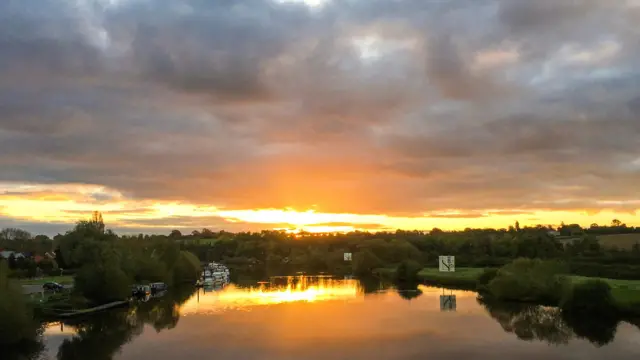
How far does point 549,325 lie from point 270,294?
3303 cm

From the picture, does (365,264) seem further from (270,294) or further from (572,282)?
(572,282)

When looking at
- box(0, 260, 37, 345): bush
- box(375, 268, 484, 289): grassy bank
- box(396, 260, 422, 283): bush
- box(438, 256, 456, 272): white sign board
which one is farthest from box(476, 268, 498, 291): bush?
box(0, 260, 37, 345): bush

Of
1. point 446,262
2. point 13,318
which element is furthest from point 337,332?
point 446,262

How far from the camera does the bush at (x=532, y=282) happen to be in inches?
2206

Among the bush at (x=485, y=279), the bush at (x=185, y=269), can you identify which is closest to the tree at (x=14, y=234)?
the bush at (x=185, y=269)

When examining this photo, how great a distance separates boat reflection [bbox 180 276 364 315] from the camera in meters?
58.2

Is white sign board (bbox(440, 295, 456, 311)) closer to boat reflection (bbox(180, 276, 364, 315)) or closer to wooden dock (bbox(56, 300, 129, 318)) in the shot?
boat reflection (bbox(180, 276, 364, 315))

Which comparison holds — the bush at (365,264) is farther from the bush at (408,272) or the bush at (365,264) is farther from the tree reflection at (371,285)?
the bush at (408,272)

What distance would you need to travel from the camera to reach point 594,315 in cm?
4747

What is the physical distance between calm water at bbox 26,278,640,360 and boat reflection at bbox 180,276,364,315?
22.3 inches

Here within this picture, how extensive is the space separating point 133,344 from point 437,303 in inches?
1208

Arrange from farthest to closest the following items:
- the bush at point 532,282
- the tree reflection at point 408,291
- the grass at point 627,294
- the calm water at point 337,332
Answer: the tree reflection at point 408,291, the bush at point 532,282, the grass at point 627,294, the calm water at point 337,332

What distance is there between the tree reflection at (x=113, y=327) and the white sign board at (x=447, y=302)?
23.9 metres

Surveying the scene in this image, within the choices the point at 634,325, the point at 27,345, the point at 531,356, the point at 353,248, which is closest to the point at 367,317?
the point at 531,356
